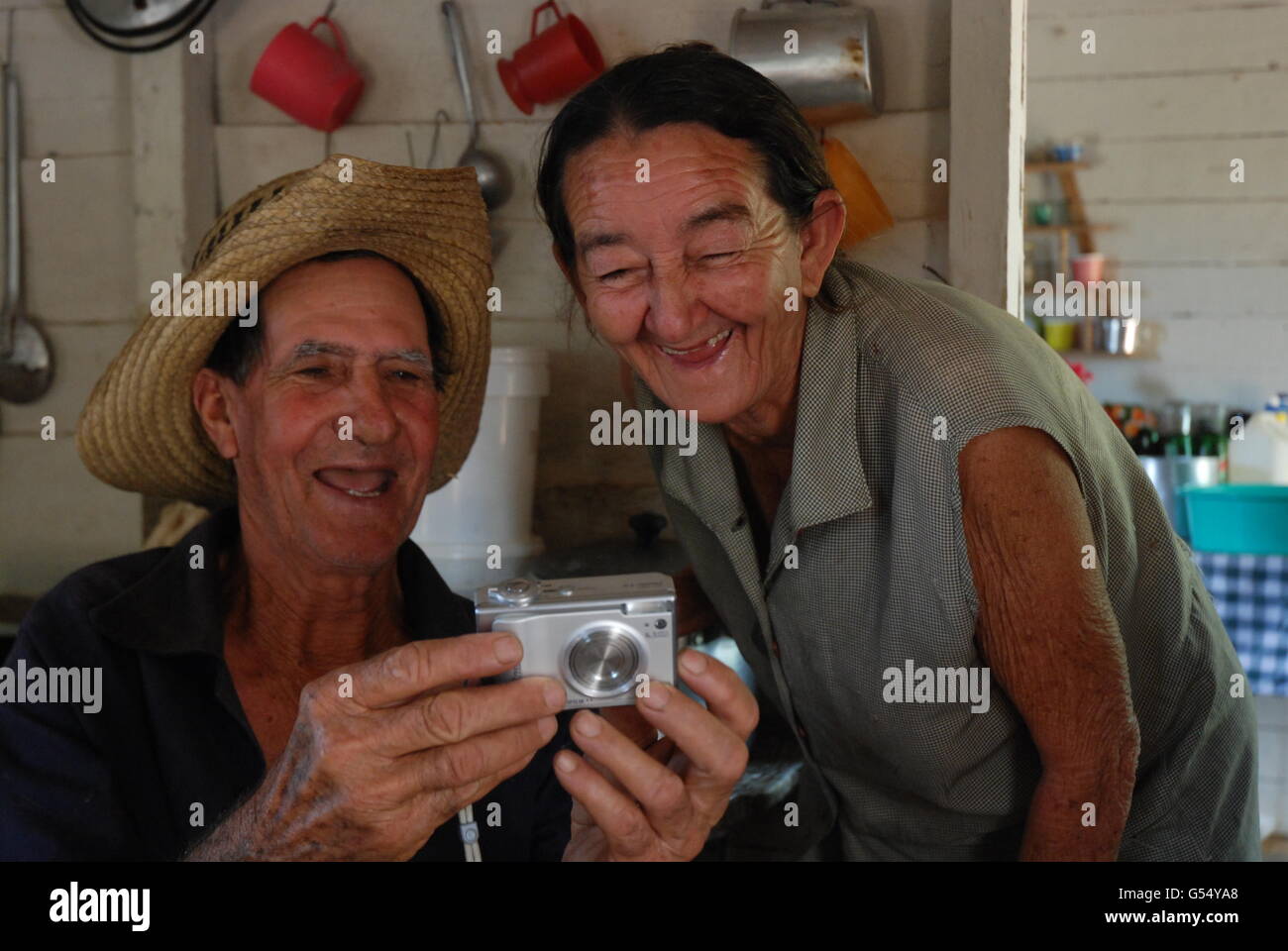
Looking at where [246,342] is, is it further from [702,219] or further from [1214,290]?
[1214,290]

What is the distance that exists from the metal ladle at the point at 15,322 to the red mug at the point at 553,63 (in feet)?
3.11

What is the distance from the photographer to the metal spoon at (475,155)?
75.5 inches

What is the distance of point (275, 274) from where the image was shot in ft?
3.86

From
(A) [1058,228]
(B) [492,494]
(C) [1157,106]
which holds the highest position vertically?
(C) [1157,106]

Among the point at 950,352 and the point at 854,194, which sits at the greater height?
the point at 854,194

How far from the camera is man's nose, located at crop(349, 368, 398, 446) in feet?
3.69

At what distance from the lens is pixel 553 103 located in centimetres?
189

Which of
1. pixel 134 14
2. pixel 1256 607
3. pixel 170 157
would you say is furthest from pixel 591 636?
pixel 1256 607

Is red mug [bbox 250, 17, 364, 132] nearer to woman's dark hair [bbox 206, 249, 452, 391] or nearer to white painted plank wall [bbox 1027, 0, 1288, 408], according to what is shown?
woman's dark hair [bbox 206, 249, 452, 391]

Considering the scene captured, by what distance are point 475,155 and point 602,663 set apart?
4.18 ft

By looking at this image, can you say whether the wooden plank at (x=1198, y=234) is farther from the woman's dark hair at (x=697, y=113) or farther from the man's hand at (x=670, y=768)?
the man's hand at (x=670, y=768)

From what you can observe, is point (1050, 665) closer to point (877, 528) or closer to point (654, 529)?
point (877, 528)

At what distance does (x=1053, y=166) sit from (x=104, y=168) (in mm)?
2938
